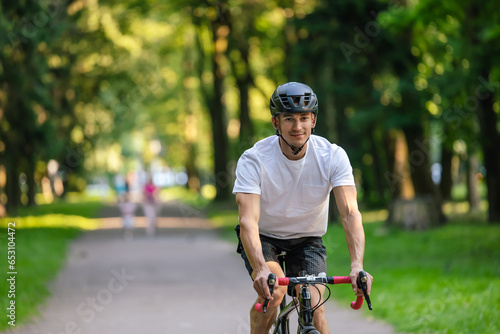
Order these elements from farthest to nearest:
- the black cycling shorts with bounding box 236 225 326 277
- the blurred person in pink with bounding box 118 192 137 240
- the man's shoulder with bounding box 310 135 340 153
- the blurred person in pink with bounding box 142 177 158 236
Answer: the blurred person in pink with bounding box 142 177 158 236 → the blurred person in pink with bounding box 118 192 137 240 → the black cycling shorts with bounding box 236 225 326 277 → the man's shoulder with bounding box 310 135 340 153

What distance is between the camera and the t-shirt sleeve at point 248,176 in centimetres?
448

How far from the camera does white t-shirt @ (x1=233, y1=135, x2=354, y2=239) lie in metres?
4.57

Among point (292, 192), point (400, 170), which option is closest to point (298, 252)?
point (292, 192)

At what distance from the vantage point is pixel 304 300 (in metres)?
4.46

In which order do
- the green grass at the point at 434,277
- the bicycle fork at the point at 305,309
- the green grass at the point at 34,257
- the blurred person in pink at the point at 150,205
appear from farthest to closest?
the blurred person in pink at the point at 150,205 → the green grass at the point at 34,257 → the green grass at the point at 434,277 → the bicycle fork at the point at 305,309

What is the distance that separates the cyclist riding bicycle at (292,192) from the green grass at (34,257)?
15.6 ft

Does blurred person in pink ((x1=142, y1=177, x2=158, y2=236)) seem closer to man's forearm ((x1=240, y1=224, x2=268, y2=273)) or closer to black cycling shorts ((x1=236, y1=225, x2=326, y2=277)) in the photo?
black cycling shorts ((x1=236, y1=225, x2=326, y2=277))

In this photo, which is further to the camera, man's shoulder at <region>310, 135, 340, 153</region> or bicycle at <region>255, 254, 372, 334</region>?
man's shoulder at <region>310, 135, 340, 153</region>

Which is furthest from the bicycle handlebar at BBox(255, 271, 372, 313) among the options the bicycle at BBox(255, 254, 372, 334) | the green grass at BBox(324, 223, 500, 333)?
the green grass at BBox(324, 223, 500, 333)

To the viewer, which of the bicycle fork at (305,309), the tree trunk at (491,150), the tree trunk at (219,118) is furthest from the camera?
the tree trunk at (219,118)

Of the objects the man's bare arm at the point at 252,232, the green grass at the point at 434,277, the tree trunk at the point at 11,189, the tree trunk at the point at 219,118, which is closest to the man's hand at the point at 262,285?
the man's bare arm at the point at 252,232

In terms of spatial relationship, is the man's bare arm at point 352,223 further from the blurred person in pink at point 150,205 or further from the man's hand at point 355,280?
the blurred person in pink at point 150,205

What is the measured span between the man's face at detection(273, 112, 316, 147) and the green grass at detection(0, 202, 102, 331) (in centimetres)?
516

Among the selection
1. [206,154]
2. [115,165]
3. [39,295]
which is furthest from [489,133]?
[206,154]
